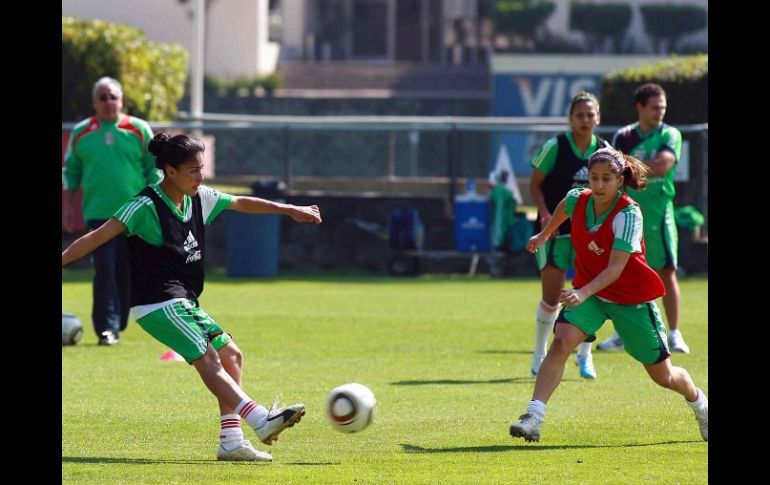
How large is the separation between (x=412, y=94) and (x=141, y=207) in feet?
119

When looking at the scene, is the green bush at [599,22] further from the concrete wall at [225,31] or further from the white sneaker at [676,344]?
the white sneaker at [676,344]

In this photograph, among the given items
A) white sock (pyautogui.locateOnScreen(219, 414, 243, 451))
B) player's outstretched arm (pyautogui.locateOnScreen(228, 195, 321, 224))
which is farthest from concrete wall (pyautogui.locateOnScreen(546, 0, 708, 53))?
white sock (pyautogui.locateOnScreen(219, 414, 243, 451))

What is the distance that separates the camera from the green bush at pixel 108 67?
21.9 m

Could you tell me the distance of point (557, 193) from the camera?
36.7 feet

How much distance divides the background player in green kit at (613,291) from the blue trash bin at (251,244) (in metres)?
12.2

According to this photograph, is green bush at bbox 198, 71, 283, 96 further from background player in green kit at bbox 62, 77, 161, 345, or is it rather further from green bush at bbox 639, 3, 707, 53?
background player in green kit at bbox 62, 77, 161, 345

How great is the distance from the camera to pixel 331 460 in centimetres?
760

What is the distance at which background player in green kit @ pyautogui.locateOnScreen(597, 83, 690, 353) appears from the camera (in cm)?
1202

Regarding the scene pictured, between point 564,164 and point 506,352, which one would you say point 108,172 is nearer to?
point 506,352

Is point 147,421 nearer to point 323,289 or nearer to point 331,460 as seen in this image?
point 331,460
